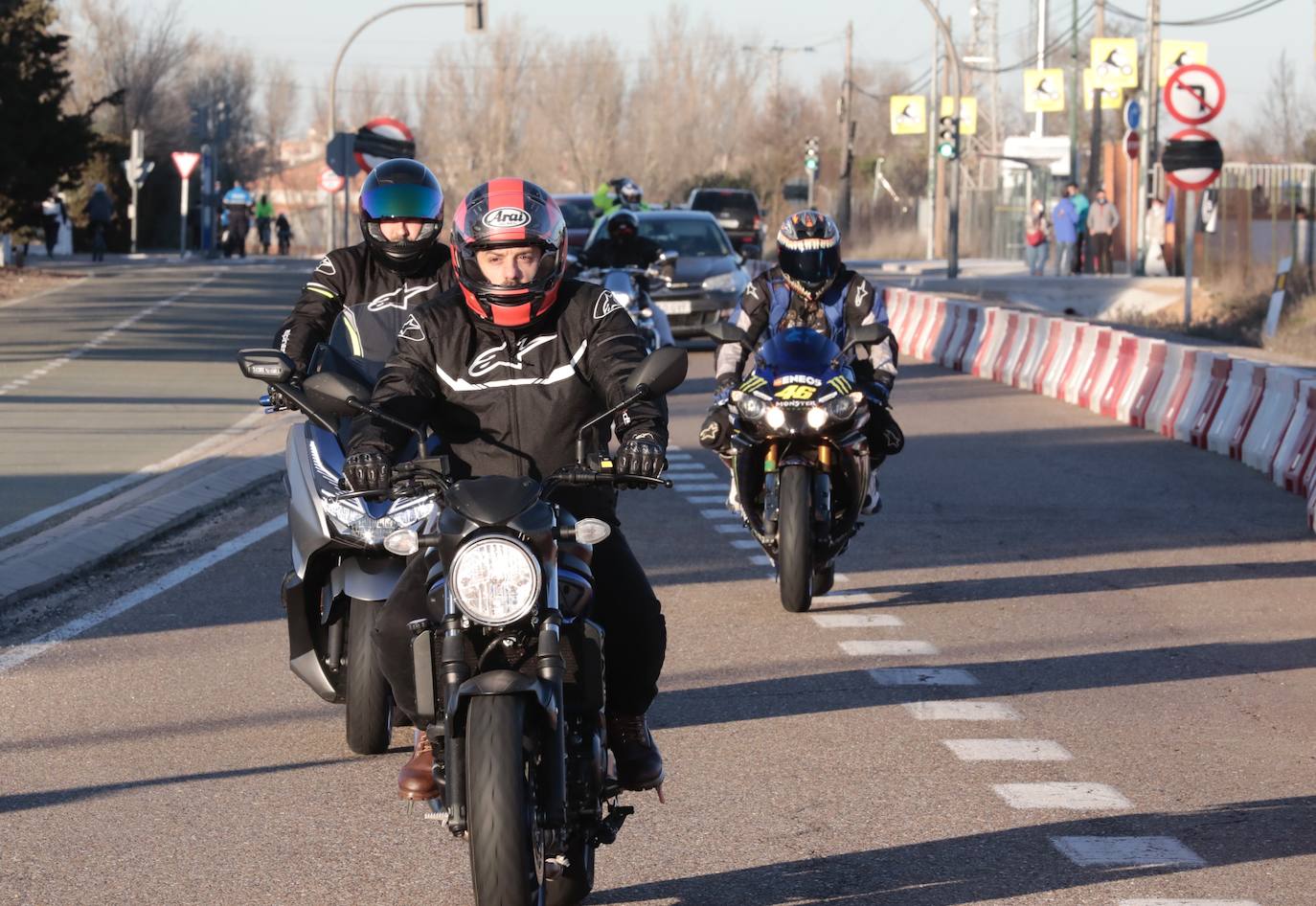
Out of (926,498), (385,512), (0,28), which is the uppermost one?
(0,28)

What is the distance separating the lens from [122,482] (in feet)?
47.0

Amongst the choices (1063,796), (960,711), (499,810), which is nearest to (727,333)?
(960,711)

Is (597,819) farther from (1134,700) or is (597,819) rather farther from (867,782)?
(1134,700)

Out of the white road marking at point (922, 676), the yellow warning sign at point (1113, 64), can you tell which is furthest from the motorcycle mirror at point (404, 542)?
the yellow warning sign at point (1113, 64)

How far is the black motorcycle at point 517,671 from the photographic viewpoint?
15.9 feet

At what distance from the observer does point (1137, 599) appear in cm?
1085

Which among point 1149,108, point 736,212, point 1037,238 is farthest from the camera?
A: point 736,212

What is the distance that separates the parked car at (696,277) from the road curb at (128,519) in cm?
1298

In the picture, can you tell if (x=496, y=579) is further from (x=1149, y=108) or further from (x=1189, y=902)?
(x=1149, y=108)

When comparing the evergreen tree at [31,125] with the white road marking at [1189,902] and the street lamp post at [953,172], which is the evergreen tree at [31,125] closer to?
the street lamp post at [953,172]

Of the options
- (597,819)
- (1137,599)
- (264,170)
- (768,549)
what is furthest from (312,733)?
(264,170)

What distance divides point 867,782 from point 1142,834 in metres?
0.96

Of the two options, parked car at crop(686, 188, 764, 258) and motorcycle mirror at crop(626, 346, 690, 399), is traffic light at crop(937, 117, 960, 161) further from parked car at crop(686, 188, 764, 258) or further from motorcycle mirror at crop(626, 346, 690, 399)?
motorcycle mirror at crop(626, 346, 690, 399)

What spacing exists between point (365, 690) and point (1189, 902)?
269cm
